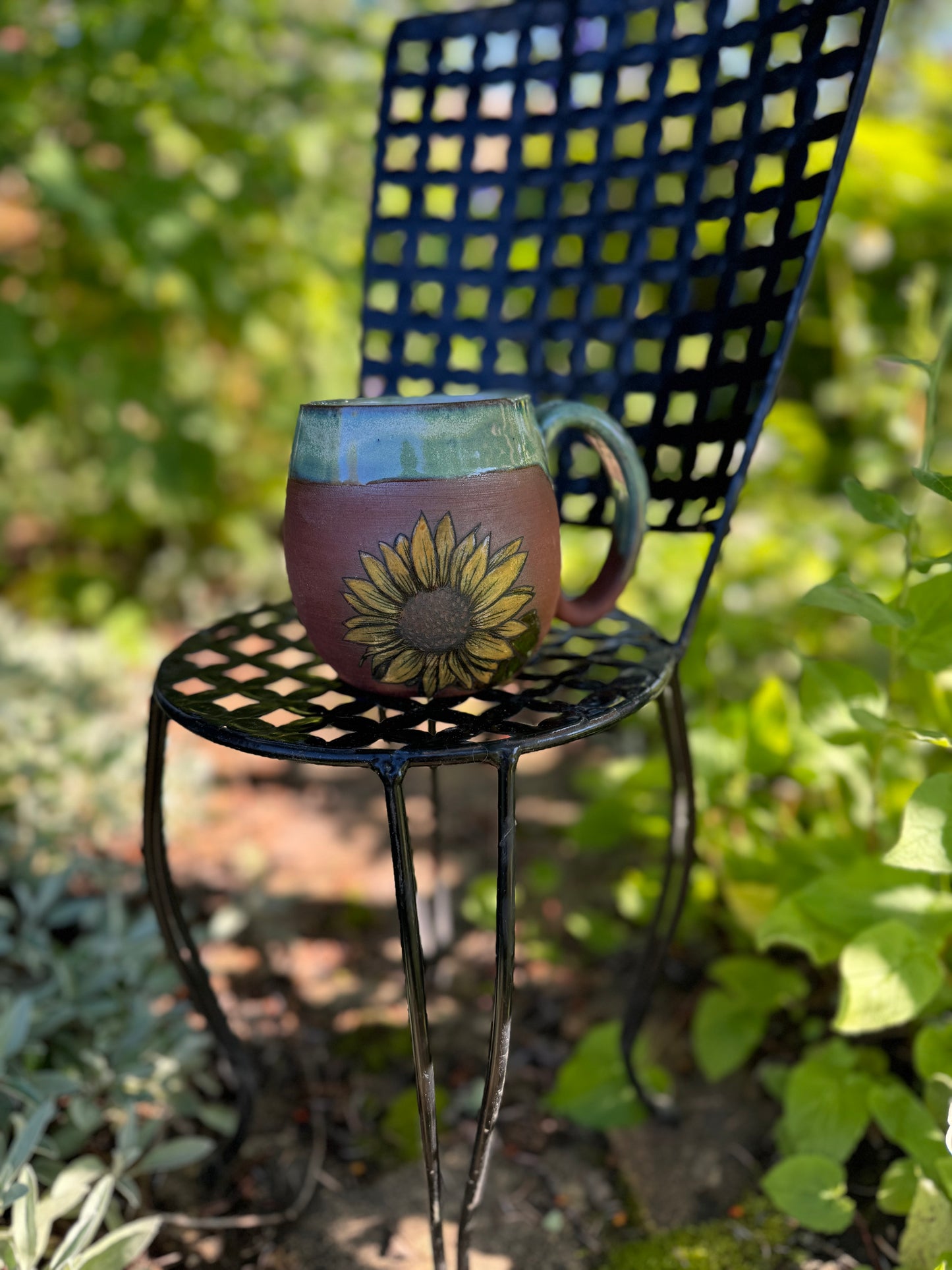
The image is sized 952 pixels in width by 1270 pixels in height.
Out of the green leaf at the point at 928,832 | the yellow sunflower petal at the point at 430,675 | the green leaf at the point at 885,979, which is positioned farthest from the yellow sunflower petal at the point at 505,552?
the green leaf at the point at 885,979

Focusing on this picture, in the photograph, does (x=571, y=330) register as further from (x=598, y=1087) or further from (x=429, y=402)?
(x=598, y=1087)

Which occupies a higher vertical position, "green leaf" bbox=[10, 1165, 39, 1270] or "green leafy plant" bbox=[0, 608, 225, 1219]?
"green leaf" bbox=[10, 1165, 39, 1270]

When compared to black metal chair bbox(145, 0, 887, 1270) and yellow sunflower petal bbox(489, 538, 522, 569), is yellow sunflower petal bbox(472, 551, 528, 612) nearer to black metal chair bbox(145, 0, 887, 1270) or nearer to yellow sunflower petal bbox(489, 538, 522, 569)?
yellow sunflower petal bbox(489, 538, 522, 569)

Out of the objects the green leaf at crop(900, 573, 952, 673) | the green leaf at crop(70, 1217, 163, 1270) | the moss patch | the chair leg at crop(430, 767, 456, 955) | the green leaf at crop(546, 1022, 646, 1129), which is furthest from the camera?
the chair leg at crop(430, 767, 456, 955)

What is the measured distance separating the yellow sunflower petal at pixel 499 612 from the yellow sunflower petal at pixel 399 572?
0.21 ft

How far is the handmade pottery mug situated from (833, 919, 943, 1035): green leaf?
0.51 m

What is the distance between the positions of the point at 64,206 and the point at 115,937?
65.5 inches

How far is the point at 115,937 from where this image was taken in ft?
4.61

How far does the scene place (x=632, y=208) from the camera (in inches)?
51.3

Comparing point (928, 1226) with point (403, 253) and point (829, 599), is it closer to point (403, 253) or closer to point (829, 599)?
point (829, 599)

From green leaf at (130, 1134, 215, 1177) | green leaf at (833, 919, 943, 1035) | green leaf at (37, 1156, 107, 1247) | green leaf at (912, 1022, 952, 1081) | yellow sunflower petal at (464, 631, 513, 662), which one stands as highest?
yellow sunflower petal at (464, 631, 513, 662)

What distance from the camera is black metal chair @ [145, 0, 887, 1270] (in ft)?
2.86

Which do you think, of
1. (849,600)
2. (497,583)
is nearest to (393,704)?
(497,583)

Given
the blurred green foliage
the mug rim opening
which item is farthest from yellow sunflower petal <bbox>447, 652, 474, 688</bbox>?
the blurred green foliage
